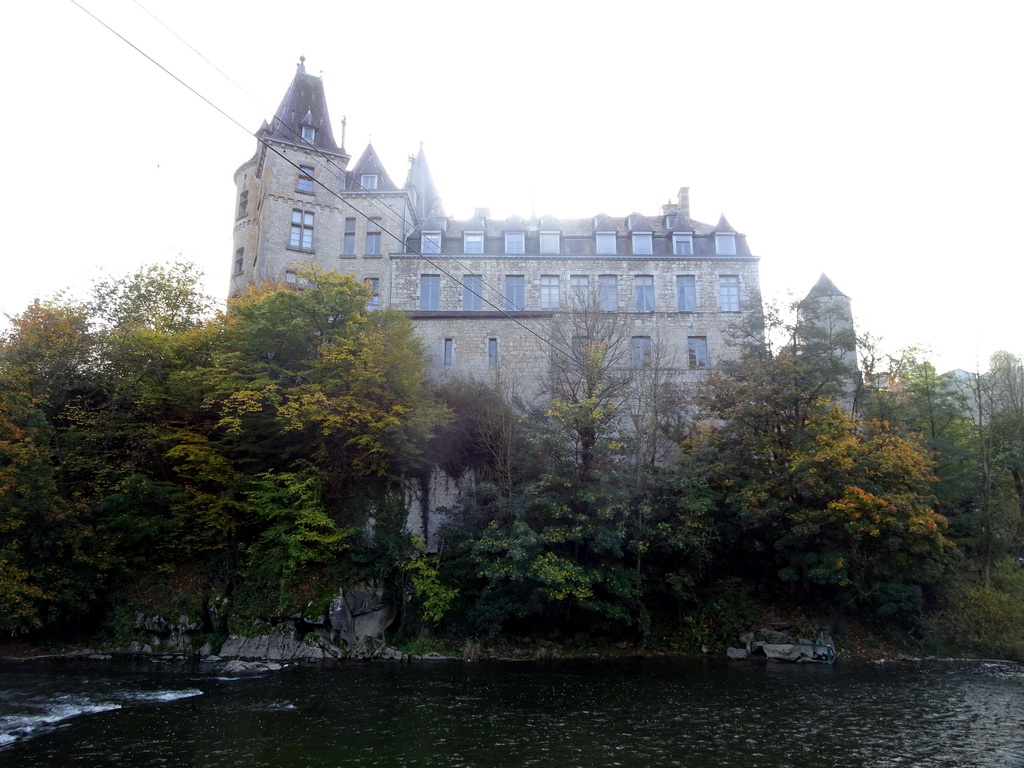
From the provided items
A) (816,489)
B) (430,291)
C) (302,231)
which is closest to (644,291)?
(430,291)

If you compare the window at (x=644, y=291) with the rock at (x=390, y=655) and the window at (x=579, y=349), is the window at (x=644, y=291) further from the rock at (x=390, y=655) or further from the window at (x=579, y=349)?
the rock at (x=390, y=655)

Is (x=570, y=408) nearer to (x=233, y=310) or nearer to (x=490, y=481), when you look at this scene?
(x=490, y=481)

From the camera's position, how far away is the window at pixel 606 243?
37.3 meters

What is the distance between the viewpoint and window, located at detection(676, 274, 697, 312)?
36.2m

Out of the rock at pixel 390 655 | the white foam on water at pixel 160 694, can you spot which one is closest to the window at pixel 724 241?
the rock at pixel 390 655

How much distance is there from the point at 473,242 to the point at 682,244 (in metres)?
11.6

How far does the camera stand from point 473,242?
36.7m

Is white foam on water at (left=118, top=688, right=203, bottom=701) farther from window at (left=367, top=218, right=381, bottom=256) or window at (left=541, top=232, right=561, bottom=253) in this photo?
window at (left=541, top=232, right=561, bottom=253)

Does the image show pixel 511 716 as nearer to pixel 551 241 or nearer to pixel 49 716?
pixel 49 716

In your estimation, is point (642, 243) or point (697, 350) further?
point (642, 243)

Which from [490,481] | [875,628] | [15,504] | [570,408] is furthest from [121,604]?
[875,628]

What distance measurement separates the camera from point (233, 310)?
26859mm

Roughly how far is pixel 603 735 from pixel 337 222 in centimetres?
3027

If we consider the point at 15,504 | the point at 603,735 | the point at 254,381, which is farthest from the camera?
the point at 254,381
